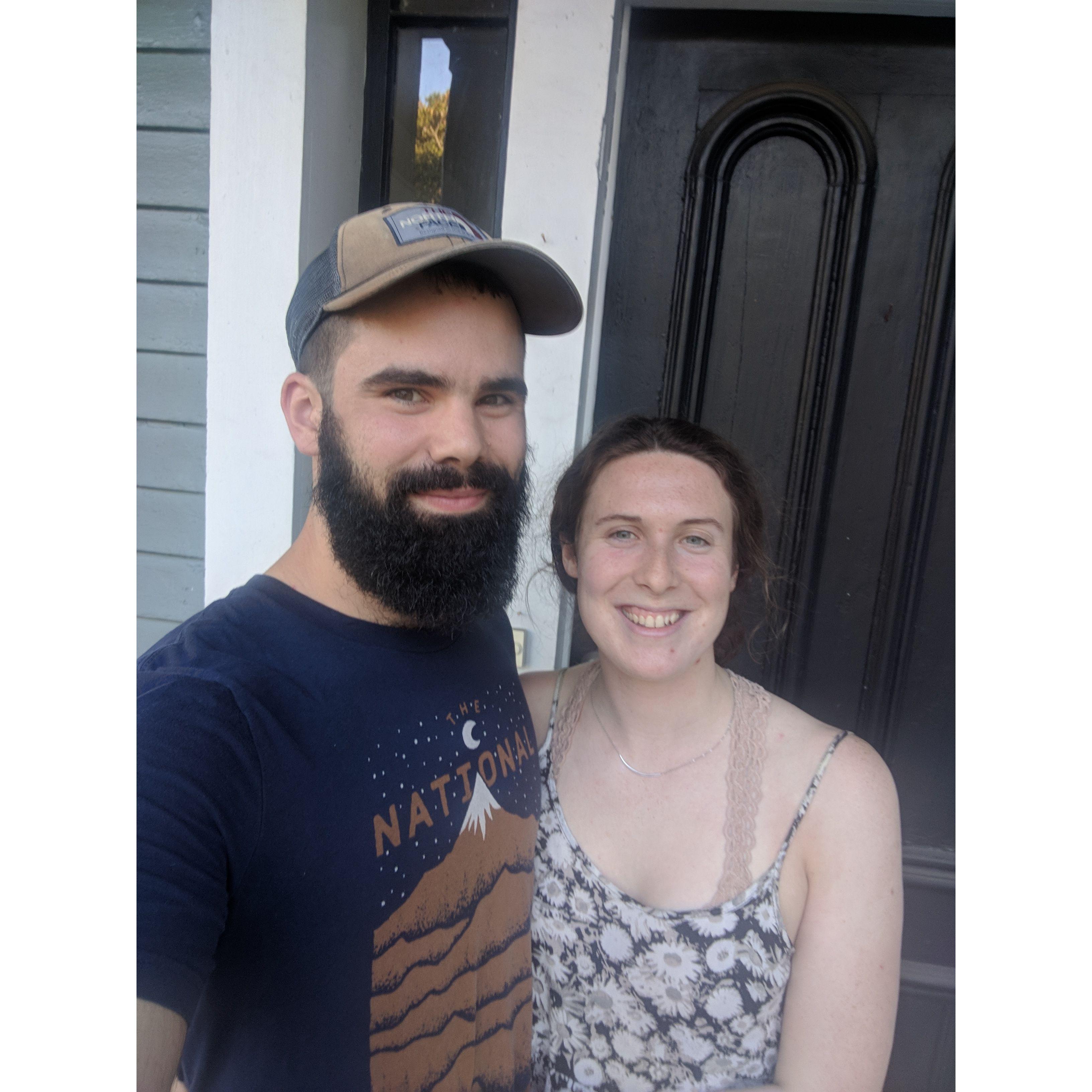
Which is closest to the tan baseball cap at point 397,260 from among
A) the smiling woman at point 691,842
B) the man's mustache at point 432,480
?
the man's mustache at point 432,480

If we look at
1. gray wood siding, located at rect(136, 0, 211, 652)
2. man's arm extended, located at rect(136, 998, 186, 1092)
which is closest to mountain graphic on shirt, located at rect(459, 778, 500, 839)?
man's arm extended, located at rect(136, 998, 186, 1092)

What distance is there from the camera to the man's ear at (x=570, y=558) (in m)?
1.39

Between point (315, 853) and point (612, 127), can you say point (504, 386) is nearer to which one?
point (315, 853)

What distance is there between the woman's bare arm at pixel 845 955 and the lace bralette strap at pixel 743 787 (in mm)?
94

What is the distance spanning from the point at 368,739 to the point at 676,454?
76 centimetres

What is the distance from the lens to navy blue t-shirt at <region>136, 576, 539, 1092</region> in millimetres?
728

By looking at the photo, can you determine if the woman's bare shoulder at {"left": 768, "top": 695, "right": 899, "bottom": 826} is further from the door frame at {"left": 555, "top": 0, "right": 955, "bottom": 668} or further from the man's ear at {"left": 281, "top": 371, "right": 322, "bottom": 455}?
the man's ear at {"left": 281, "top": 371, "right": 322, "bottom": 455}

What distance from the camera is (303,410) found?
103 cm

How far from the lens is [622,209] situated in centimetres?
179

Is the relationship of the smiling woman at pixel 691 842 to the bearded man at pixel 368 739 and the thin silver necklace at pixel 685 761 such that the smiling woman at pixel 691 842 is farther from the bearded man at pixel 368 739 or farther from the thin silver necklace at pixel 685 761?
the bearded man at pixel 368 739

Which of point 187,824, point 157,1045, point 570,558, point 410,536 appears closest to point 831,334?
point 570,558
